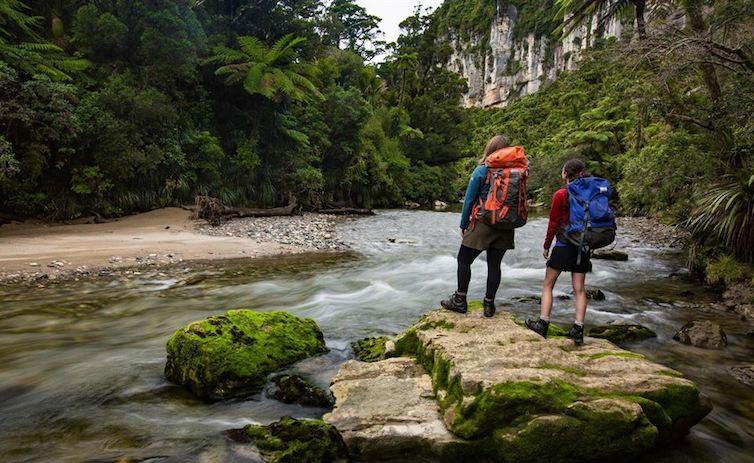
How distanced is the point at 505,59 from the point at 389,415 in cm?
10820

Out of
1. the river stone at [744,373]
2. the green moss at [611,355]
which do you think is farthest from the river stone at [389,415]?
the river stone at [744,373]

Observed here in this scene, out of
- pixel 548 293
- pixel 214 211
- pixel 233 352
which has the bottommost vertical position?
pixel 233 352

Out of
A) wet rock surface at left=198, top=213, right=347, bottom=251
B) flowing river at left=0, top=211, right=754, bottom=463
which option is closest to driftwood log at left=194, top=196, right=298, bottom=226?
wet rock surface at left=198, top=213, right=347, bottom=251

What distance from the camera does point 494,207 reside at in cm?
407

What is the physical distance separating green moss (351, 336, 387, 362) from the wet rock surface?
6.93 meters

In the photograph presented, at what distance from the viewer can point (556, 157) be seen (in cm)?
3144

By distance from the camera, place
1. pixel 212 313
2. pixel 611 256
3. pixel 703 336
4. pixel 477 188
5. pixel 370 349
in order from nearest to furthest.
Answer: pixel 477 188, pixel 370 349, pixel 703 336, pixel 212 313, pixel 611 256

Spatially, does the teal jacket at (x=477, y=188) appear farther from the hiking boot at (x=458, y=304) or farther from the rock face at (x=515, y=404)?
the rock face at (x=515, y=404)

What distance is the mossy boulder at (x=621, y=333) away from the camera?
5.24m

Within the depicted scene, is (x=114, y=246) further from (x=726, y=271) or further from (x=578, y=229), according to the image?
(x=726, y=271)

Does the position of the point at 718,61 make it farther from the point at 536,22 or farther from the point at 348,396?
the point at 536,22

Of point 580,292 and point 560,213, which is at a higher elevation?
point 560,213

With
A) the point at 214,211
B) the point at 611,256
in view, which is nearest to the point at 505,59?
the point at 214,211

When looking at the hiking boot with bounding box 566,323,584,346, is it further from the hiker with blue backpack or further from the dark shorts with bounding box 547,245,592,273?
the dark shorts with bounding box 547,245,592,273
